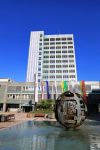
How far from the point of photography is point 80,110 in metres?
21.3

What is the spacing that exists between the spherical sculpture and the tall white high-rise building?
124627 mm

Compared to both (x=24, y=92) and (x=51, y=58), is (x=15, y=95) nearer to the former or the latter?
(x=24, y=92)

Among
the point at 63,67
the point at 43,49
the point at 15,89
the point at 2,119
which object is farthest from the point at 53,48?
the point at 2,119

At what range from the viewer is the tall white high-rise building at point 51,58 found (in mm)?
150125

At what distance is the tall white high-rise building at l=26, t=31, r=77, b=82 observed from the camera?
150125mm

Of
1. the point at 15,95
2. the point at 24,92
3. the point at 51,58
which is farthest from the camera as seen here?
the point at 51,58

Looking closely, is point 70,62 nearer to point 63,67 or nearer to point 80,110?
point 63,67

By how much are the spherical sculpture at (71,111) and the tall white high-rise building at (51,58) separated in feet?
409

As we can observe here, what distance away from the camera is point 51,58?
513 ft

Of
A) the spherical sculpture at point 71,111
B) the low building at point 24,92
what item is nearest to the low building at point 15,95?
the low building at point 24,92

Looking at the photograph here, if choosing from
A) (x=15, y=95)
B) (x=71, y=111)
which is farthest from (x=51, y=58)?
(x=71, y=111)

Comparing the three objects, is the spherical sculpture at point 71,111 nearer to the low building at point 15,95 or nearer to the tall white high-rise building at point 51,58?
the low building at point 15,95

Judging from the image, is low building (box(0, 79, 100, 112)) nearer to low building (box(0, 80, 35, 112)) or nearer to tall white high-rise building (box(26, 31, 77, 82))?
low building (box(0, 80, 35, 112))

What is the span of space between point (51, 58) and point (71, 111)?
13598cm
